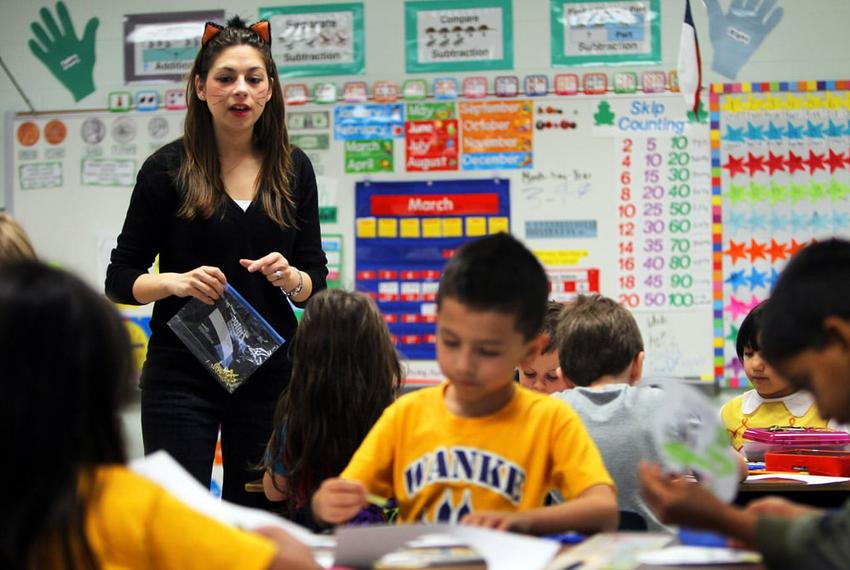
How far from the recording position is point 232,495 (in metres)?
2.29

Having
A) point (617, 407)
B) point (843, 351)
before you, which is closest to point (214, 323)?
point (617, 407)

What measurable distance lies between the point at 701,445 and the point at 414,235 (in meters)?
3.63

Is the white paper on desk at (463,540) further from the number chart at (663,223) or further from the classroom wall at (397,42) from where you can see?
the classroom wall at (397,42)

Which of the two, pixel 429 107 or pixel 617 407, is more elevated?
pixel 429 107

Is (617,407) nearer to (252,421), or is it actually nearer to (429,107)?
(252,421)

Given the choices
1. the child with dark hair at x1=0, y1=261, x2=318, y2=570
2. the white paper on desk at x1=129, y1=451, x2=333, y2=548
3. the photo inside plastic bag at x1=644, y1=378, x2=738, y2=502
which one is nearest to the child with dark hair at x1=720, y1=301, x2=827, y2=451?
the photo inside plastic bag at x1=644, y1=378, x2=738, y2=502

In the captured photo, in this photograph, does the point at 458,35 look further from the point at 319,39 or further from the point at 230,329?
the point at 230,329

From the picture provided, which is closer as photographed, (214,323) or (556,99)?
(214,323)

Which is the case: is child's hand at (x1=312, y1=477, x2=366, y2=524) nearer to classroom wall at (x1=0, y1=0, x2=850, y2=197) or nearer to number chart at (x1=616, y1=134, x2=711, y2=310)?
number chart at (x1=616, y1=134, x2=711, y2=310)

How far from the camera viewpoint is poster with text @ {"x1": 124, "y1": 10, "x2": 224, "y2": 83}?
4.89m

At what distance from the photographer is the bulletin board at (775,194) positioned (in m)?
4.46

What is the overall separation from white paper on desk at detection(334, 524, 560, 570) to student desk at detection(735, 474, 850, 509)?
4.39 ft

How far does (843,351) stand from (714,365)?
11.3ft

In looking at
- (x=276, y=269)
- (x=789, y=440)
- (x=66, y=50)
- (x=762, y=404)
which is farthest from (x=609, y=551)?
(x=66, y=50)
